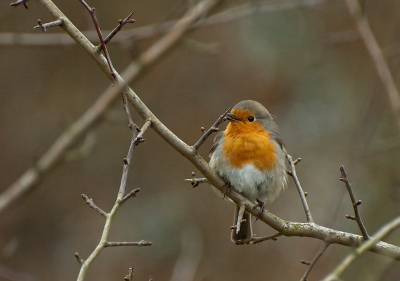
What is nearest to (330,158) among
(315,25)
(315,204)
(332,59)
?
(315,204)

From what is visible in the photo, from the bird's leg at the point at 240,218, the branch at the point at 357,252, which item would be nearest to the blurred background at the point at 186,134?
the bird's leg at the point at 240,218

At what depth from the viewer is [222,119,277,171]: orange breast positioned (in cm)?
450

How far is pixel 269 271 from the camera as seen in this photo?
287 inches

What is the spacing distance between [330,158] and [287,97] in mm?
1281

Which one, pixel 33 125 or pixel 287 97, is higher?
pixel 287 97

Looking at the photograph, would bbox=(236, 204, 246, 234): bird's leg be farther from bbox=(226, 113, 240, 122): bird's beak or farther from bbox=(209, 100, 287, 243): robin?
bbox=(226, 113, 240, 122): bird's beak

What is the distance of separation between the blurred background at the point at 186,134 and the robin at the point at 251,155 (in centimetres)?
233

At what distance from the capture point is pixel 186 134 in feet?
26.3

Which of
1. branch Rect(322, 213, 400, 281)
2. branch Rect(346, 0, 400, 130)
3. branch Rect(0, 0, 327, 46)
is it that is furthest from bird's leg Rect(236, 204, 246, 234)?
branch Rect(0, 0, 327, 46)

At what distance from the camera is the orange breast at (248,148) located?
14.8ft

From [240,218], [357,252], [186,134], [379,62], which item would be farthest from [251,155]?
[186,134]

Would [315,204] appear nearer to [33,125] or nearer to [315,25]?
[315,25]

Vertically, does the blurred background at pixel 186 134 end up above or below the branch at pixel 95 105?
above

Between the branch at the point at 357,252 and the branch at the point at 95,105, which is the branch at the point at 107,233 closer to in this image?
the branch at the point at 95,105
